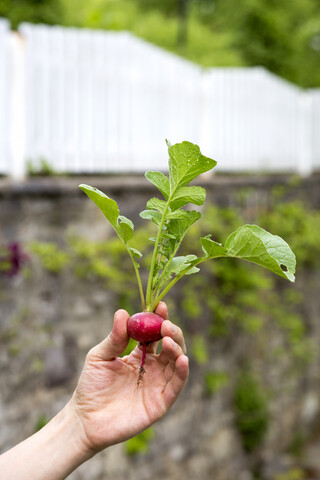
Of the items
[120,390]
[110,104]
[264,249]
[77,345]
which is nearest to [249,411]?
[77,345]

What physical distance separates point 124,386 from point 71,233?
2180 mm

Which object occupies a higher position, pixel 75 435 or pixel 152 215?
pixel 152 215

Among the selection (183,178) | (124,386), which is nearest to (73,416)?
(124,386)

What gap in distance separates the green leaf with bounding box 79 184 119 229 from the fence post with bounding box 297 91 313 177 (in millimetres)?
5401

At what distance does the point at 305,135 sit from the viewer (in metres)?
6.54

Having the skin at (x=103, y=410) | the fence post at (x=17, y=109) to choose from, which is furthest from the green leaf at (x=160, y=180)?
the fence post at (x=17, y=109)

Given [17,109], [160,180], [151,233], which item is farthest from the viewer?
[151,233]

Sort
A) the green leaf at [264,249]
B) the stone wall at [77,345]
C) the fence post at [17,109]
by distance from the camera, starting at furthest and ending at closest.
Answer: the fence post at [17,109]
the stone wall at [77,345]
the green leaf at [264,249]

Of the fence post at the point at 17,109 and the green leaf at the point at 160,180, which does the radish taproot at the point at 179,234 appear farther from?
the fence post at the point at 17,109

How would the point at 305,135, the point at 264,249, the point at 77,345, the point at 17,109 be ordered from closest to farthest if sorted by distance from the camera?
the point at 264,249 < the point at 17,109 < the point at 77,345 < the point at 305,135

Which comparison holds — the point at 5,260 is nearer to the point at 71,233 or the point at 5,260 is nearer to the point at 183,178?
the point at 71,233

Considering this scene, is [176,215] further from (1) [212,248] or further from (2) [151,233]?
(2) [151,233]

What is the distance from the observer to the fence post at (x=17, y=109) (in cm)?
350

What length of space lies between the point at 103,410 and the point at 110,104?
2.90m
